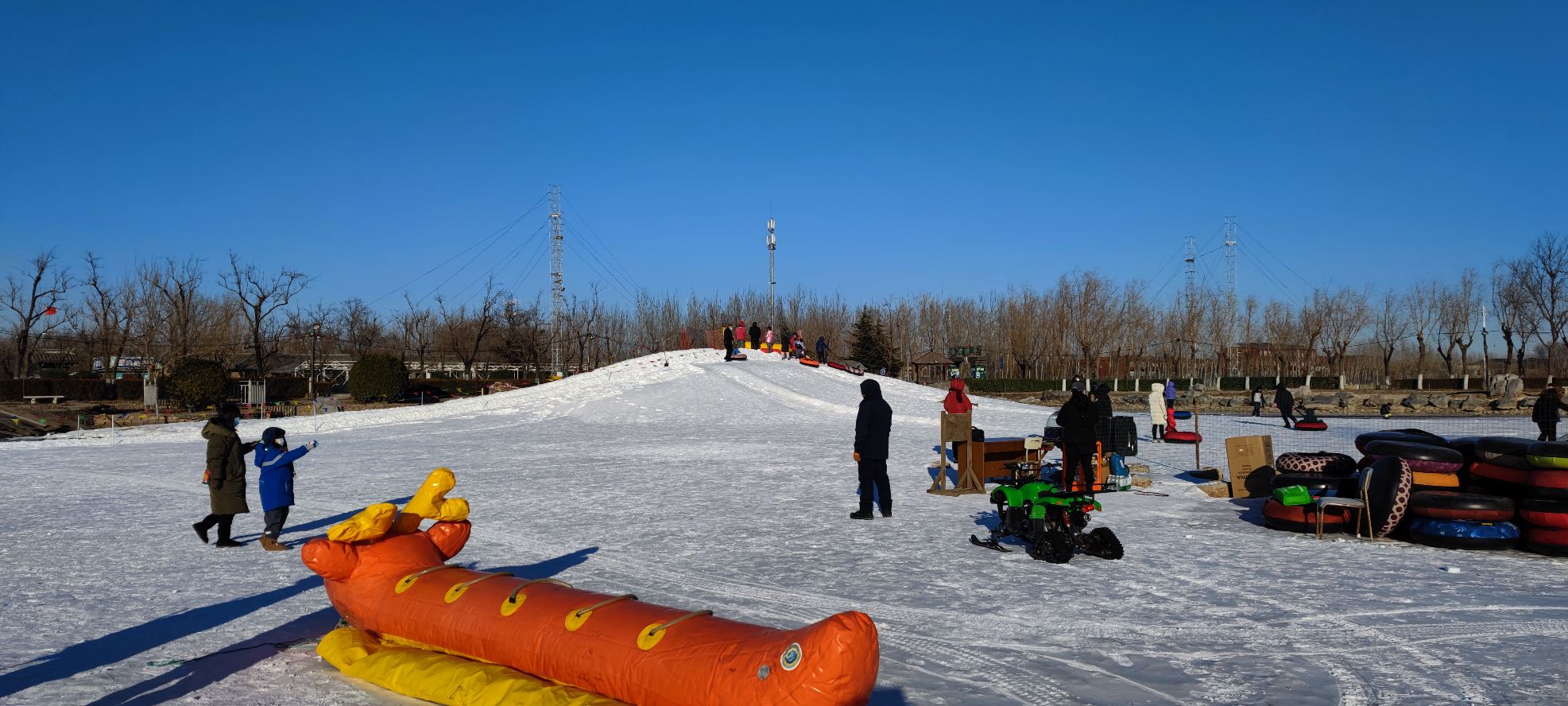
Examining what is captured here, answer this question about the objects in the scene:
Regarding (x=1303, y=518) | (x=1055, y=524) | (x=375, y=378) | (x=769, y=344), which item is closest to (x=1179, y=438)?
(x=1303, y=518)

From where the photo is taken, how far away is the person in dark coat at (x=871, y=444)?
10570 mm

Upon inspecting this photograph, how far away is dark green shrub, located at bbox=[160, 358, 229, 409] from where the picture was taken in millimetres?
32219

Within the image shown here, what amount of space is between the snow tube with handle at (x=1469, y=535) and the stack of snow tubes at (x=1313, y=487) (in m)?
0.80

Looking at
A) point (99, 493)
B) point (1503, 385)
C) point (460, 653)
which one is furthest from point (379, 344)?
point (460, 653)

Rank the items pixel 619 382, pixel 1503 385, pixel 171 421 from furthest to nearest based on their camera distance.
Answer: pixel 1503 385, pixel 619 382, pixel 171 421

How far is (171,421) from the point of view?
29.2 metres

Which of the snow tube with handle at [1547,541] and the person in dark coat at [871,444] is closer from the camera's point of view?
the snow tube with handle at [1547,541]

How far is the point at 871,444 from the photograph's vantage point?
1062cm

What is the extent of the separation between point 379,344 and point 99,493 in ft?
232

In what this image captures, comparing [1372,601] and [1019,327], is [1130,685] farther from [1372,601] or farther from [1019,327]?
[1019,327]

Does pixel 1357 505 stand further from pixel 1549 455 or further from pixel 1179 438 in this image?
pixel 1179 438

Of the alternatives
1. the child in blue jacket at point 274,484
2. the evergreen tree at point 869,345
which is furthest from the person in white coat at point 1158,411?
the evergreen tree at point 869,345

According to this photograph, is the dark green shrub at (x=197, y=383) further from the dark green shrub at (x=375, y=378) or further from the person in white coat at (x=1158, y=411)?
the person in white coat at (x=1158, y=411)

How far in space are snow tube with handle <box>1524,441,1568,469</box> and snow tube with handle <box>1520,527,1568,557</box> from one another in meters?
0.58
